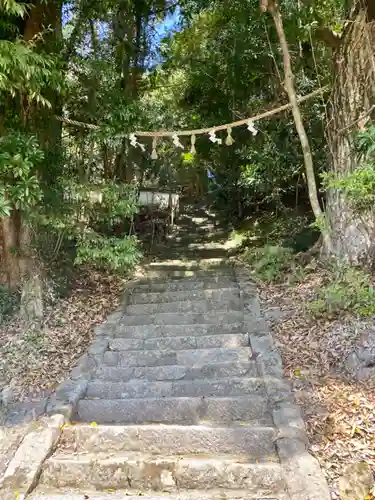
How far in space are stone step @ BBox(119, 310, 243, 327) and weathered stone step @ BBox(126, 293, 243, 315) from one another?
0.15m

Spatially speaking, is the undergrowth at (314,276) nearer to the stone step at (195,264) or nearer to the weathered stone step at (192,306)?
the stone step at (195,264)

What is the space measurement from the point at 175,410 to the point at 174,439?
0.34 metres

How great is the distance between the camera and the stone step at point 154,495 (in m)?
2.64

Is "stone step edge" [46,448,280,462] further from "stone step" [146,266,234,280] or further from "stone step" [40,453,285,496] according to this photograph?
"stone step" [146,266,234,280]

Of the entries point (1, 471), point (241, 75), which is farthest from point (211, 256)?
point (1, 471)

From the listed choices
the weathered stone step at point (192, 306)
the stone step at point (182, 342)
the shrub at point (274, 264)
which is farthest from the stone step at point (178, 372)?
the shrub at point (274, 264)

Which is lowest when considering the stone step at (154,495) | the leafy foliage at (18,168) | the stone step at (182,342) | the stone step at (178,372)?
the stone step at (154,495)

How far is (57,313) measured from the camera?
486cm

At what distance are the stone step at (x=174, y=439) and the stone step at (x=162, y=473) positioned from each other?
0.31ft

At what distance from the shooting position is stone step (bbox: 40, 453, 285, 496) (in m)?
2.73

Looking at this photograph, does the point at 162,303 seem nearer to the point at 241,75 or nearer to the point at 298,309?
the point at 298,309

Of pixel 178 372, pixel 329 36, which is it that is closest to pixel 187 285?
pixel 178 372

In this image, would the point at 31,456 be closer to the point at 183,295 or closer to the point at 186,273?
the point at 183,295

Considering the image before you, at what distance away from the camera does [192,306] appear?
5164mm
